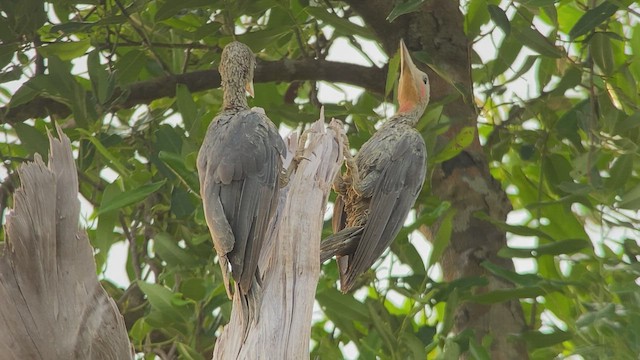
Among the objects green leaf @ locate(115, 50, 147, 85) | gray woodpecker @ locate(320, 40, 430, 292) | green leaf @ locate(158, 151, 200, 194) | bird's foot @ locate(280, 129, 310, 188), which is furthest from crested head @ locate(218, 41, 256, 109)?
green leaf @ locate(115, 50, 147, 85)

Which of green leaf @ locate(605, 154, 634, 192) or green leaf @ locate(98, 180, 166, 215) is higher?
green leaf @ locate(605, 154, 634, 192)

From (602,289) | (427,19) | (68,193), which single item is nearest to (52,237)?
(68,193)

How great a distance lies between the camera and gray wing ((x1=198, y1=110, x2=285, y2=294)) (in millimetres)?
1936

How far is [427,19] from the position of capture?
3.31m

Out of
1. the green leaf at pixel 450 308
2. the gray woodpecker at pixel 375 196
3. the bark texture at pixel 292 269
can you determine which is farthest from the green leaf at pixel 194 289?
the bark texture at pixel 292 269

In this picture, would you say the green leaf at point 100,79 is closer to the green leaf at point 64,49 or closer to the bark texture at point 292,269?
the green leaf at point 64,49

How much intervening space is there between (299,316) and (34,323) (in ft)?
1.53

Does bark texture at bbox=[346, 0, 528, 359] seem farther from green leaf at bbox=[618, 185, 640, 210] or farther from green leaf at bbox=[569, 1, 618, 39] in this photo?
green leaf at bbox=[618, 185, 640, 210]

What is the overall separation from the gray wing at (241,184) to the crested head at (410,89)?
649 mm

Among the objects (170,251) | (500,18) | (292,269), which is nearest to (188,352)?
(170,251)

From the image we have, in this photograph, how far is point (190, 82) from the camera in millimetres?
3129

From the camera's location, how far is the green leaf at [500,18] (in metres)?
2.70

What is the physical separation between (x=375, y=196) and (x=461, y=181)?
89cm

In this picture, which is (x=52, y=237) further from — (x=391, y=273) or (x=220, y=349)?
(x=391, y=273)
